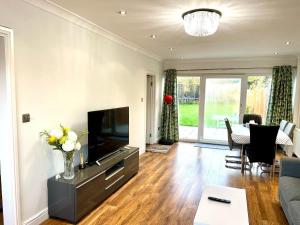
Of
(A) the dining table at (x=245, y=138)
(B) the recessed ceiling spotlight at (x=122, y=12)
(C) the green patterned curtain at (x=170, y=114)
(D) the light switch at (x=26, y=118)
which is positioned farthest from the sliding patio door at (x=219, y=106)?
(D) the light switch at (x=26, y=118)

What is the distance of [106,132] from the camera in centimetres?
328

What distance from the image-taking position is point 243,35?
11.7 feet

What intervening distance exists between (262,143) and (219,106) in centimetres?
256

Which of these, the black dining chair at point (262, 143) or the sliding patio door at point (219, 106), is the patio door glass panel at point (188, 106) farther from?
the black dining chair at point (262, 143)

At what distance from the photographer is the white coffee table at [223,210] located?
1944 mm

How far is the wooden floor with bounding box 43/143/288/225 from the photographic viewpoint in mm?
2658

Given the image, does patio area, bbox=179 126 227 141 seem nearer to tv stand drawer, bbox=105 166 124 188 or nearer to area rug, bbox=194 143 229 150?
area rug, bbox=194 143 229 150

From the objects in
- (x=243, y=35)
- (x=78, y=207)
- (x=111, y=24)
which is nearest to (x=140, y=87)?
(x=111, y=24)

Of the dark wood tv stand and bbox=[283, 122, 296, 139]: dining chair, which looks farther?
bbox=[283, 122, 296, 139]: dining chair

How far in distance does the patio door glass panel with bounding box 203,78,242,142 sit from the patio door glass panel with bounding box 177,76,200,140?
29 cm

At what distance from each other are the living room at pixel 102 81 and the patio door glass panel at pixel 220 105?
60.5 inches

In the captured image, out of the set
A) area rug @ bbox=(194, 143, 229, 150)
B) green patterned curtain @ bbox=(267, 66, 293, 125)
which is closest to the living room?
green patterned curtain @ bbox=(267, 66, 293, 125)

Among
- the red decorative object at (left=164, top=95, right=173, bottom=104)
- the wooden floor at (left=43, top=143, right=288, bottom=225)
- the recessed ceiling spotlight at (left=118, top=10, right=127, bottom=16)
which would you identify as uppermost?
the recessed ceiling spotlight at (left=118, top=10, right=127, bottom=16)

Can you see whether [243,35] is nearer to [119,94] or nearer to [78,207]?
[119,94]
